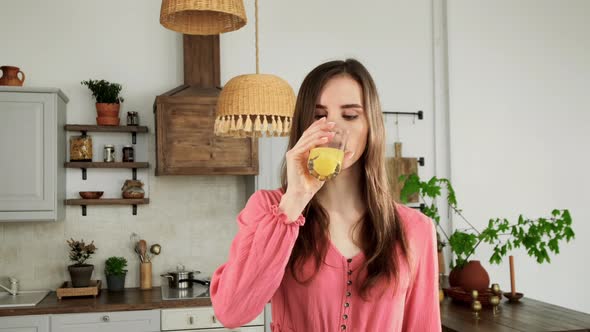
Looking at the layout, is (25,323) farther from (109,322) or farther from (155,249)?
(155,249)

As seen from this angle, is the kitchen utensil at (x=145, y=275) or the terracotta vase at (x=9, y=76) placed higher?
the terracotta vase at (x=9, y=76)

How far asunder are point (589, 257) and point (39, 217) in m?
4.05

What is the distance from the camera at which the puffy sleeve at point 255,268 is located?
1.21 m

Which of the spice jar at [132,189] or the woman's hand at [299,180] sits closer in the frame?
the woman's hand at [299,180]

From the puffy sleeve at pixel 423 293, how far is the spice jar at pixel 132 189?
3.10 m

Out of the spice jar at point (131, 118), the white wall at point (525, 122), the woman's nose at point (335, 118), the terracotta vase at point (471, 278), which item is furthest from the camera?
the white wall at point (525, 122)

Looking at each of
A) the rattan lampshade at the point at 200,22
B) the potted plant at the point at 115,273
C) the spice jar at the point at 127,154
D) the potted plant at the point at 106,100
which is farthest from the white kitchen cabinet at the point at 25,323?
the rattan lampshade at the point at 200,22

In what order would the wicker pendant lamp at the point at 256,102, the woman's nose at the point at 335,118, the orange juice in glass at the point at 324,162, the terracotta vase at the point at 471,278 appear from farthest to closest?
the terracotta vase at the point at 471,278
the wicker pendant lamp at the point at 256,102
the woman's nose at the point at 335,118
the orange juice in glass at the point at 324,162

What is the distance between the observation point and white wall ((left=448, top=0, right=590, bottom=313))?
15.9ft

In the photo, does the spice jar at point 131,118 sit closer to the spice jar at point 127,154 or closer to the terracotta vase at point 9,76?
the spice jar at point 127,154

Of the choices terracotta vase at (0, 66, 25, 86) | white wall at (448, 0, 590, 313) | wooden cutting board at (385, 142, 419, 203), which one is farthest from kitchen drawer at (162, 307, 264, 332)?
white wall at (448, 0, 590, 313)

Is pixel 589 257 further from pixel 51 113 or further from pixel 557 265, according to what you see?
pixel 51 113

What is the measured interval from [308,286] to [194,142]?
2.80 meters

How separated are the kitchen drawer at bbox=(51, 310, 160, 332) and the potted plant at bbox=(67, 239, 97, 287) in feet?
1.22
